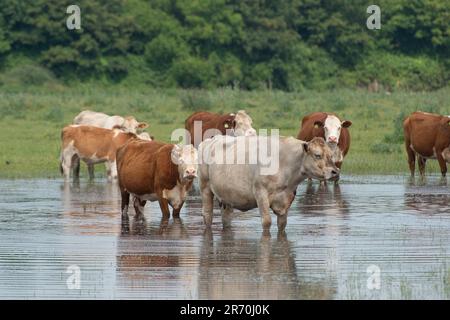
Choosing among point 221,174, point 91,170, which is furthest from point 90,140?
point 221,174

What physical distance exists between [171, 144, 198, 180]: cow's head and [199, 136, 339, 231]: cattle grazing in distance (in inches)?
10.2

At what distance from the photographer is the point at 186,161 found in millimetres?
15617

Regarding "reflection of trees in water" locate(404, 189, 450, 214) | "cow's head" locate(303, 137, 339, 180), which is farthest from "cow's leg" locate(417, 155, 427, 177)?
"cow's head" locate(303, 137, 339, 180)

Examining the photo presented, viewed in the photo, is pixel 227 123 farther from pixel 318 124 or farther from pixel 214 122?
pixel 214 122

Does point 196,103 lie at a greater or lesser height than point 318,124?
lesser

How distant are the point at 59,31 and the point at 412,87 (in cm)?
1554

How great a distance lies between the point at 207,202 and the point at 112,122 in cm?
1179

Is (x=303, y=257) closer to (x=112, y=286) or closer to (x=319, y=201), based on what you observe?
(x=112, y=286)

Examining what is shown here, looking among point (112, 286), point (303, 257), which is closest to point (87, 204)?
point (303, 257)

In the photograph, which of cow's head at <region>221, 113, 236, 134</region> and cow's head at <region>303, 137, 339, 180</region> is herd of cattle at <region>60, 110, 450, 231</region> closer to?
cow's head at <region>303, 137, 339, 180</region>

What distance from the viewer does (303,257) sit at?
12969 millimetres

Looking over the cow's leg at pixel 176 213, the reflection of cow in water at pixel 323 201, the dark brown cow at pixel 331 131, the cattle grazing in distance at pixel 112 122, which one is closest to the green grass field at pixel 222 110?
the cattle grazing in distance at pixel 112 122

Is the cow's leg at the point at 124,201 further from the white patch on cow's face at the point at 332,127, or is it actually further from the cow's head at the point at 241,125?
the white patch on cow's face at the point at 332,127

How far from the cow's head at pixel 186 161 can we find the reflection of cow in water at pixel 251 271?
0.97 meters
